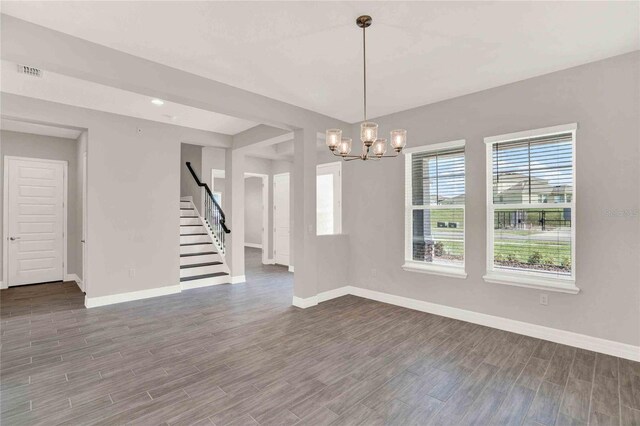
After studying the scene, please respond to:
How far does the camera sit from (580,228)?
3.31m

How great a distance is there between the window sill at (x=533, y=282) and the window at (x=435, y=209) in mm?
394

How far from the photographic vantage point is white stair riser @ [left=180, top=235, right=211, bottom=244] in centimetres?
686

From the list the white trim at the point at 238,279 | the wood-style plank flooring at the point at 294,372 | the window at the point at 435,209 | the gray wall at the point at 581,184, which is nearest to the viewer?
the wood-style plank flooring at the point at 294,372

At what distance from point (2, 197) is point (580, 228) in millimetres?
9147

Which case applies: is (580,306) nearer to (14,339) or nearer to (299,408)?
(299,408)

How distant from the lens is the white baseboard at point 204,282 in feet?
19.1

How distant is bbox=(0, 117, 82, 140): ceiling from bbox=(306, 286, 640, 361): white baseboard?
533cm

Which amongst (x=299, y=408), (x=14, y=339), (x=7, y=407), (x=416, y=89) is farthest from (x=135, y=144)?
(x=299, y=408)

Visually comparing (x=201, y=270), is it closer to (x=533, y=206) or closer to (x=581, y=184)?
(x=533, y=206)

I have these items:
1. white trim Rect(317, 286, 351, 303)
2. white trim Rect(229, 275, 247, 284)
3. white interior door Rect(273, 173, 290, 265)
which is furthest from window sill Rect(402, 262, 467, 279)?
white interior door Rect(273, 173, 290, 265)

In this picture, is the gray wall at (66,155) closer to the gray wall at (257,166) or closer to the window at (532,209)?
the gray wall at (257,166)

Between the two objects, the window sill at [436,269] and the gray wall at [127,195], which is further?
the gray wall at [127,195]

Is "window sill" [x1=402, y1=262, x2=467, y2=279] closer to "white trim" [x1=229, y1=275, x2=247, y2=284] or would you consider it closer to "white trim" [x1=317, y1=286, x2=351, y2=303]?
"white trim" [x1=317, y1=286, x2=351, y2=303]

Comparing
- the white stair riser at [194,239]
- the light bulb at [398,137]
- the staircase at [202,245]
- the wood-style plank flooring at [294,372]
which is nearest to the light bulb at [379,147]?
the light bulb at [398,137]
